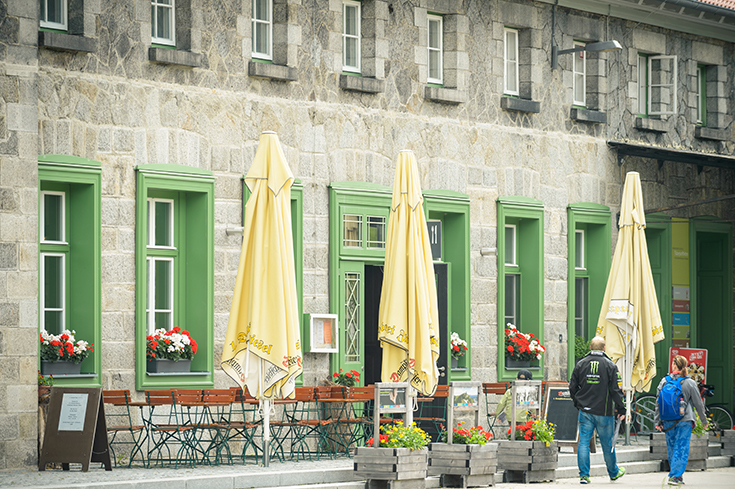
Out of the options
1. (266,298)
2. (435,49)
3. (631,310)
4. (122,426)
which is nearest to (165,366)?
(122,426)

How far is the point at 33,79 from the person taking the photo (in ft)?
46.8

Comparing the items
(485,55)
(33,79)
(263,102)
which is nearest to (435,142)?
(485,55)

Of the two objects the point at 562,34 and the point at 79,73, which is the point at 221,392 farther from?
the point at 562,34

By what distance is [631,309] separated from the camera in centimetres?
1856

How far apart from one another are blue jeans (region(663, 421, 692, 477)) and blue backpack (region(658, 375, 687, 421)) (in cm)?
10

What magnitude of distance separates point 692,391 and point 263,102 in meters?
6.72

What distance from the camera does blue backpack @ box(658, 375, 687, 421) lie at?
52.4ft

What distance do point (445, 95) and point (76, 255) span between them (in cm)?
673

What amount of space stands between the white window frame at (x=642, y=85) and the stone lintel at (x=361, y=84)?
21.5 feet

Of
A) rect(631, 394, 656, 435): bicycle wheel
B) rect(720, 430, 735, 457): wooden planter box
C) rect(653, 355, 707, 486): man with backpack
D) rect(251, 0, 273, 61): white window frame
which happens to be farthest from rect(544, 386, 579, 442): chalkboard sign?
rect(251, 0, 273, 61): white window frame

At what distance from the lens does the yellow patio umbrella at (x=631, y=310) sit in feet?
61.0

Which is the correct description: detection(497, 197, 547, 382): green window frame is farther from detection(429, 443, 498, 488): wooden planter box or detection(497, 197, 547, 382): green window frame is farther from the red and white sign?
detection(429, 443, 498, 488): wooden planter box

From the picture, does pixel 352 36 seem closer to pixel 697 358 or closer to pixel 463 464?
pixel 463 464

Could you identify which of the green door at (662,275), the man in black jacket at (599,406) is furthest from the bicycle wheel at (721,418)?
the man in black jacket at (599,406)
